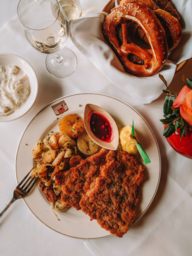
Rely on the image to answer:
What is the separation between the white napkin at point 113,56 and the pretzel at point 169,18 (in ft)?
0.09

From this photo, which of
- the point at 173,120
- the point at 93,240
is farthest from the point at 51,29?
the point at 93,240

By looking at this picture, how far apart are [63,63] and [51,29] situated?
9.3 inches

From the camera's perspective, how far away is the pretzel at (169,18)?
1.23 meters

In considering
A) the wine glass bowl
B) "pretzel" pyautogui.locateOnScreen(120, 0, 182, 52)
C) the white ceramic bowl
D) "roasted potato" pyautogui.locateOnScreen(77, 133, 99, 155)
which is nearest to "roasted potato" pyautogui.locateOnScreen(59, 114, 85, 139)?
"roasted potato" pyautogui.locateOnScreen(77, 133, 99, 155)

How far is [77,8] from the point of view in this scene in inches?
54.6

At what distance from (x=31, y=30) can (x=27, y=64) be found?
21cm

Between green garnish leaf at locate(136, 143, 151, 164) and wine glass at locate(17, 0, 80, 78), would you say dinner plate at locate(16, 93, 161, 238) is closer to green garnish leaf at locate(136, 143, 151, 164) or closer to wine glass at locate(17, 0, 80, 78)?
green garnish leaf at locate(136, 143, 151, 164)

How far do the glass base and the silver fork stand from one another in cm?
39

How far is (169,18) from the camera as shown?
4.02 feet

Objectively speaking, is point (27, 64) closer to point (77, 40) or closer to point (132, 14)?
point (77, 40)

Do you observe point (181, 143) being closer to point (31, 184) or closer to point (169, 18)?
point (169, 18)

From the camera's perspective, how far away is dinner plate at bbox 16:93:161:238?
127 cm

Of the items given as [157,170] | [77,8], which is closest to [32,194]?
[157,170]

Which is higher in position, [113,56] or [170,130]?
[113,56]
